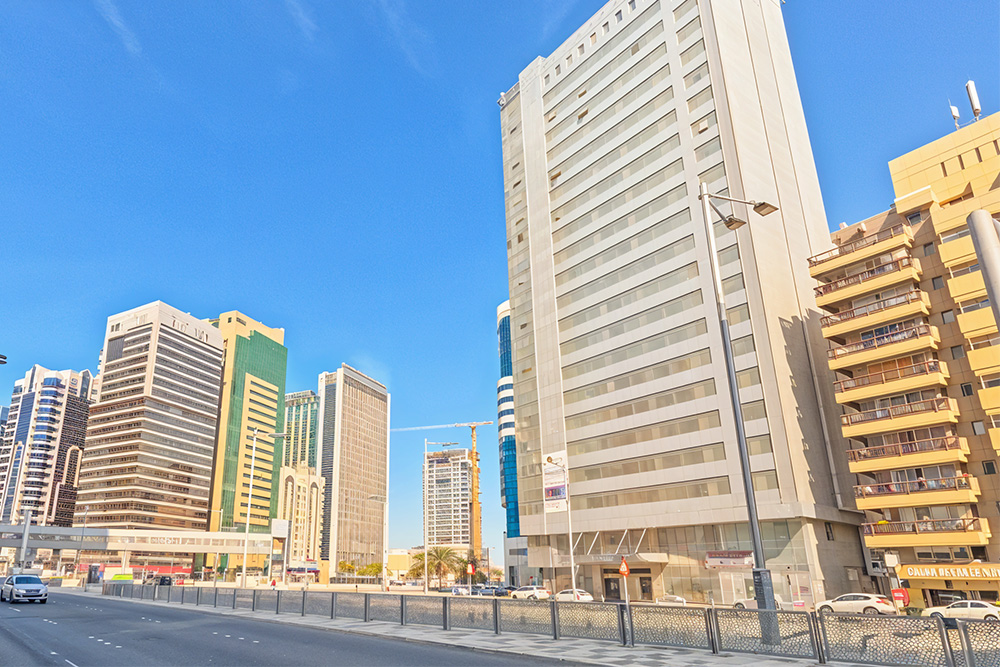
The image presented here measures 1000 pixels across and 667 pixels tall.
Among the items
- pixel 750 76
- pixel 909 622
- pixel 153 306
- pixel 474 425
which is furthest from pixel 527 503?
pixel 153 306

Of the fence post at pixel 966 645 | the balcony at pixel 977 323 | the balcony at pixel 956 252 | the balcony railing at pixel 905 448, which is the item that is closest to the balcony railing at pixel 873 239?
the balcony at pixel 956 252

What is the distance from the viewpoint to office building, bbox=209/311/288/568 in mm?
176250

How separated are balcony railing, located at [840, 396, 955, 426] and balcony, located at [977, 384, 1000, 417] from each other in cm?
192

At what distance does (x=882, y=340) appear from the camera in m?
43.0

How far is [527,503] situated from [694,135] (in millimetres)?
39839

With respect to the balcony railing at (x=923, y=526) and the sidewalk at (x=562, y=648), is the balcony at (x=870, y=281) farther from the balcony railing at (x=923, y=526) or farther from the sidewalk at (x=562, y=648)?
the sidewalk at (x=562, y=648)

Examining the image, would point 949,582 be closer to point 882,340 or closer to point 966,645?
point 882,340

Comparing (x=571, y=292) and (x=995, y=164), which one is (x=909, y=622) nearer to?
(x=995, y=164)

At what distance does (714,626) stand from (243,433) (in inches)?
7436

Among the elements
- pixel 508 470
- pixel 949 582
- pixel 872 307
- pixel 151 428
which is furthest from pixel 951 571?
pixel 151 428

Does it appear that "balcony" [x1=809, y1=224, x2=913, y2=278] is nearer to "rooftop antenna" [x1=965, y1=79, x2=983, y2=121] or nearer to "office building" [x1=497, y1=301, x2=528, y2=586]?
"rooftop antenna" [x1=965, y1=79, x2=983, y2=121]

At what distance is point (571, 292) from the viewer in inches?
2594

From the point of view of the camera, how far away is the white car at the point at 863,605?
32.0 meters

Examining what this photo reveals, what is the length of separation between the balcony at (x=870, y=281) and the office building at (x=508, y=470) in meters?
68.0
